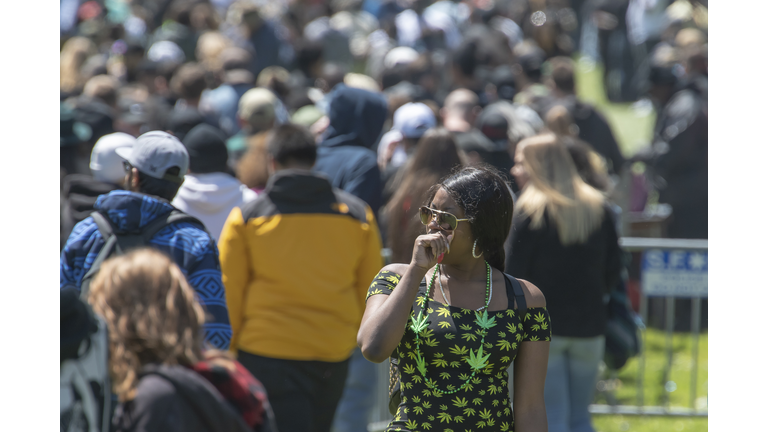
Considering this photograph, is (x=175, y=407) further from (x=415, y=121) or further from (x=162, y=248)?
(x=415, y=121)

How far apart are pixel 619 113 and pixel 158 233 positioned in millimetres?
14090

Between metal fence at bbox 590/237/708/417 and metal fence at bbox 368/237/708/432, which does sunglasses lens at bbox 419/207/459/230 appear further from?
metal fence at bbox 590/237/708/417

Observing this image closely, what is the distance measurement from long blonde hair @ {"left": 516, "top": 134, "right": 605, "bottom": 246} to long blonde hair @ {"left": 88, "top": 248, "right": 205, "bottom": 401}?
2544 mm

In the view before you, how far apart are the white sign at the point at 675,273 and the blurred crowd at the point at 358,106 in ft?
3.71

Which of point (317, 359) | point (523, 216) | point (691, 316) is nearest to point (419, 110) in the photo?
point (523, 216)

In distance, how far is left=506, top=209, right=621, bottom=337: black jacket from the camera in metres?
4.55

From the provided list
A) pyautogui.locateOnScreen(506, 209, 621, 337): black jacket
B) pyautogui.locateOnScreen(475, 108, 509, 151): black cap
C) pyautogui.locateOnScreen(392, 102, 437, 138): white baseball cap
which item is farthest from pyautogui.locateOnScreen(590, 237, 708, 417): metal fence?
pyautogui.locateOnScreen(392, 102, 437, 138): white baseball cap

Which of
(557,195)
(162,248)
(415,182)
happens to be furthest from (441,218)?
(415,182)

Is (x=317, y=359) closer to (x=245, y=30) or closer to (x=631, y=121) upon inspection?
(x=245, y=30)

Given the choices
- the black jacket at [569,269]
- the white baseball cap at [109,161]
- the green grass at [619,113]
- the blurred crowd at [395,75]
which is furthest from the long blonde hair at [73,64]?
the green grass at [619,113]

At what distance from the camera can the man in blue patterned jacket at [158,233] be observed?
343cm

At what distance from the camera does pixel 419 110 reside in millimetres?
6340

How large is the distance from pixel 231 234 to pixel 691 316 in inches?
177

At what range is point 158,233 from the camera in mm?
3453
